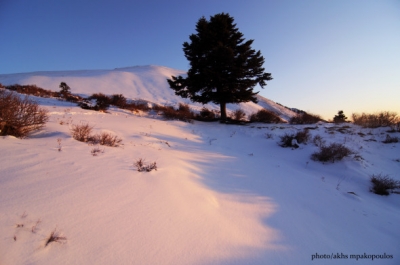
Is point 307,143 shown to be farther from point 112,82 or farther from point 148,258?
point 112,82

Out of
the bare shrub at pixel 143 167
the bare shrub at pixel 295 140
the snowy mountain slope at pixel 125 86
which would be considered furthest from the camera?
the snowy mountain slope at pixel 125 86

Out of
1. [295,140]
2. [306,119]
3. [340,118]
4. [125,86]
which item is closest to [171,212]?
[295,140]

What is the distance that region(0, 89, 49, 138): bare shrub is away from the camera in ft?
12.2

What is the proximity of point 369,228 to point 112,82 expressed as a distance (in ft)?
117

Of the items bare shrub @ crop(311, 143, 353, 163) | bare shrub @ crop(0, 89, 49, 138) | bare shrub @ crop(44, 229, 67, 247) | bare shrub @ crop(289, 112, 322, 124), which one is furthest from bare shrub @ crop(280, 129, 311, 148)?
bare shrub @ crop(0, 89, 49, 138)

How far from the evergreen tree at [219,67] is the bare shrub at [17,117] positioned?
940 centimetres

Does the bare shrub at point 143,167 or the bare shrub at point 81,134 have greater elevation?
the bare shrub at point 81,134

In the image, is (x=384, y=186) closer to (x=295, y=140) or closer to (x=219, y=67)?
(x=295, y=140)

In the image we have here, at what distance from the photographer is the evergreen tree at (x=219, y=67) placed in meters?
12.3

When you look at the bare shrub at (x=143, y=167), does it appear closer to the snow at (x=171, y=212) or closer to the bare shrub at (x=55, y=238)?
the snow at (x=171, y=212)

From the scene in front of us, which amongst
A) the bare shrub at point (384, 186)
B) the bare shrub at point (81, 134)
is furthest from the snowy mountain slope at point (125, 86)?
the bare shrub at point (384, 186)

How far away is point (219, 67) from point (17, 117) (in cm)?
1076

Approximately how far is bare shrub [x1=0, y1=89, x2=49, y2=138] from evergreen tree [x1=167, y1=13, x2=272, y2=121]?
30.8 feet

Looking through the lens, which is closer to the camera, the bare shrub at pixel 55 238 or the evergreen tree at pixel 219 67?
the bare shrub at pixel 55 238
